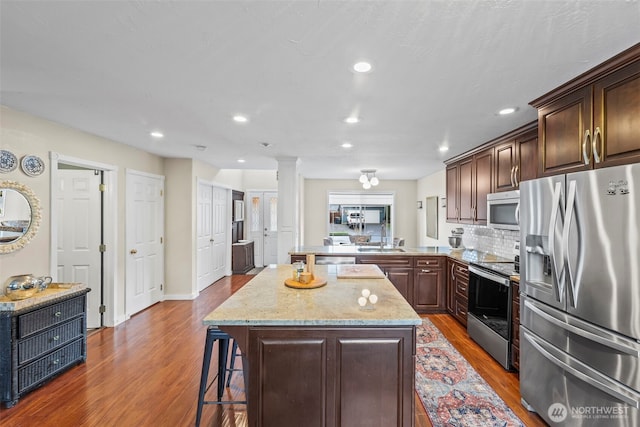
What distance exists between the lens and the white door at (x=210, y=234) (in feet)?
18.0

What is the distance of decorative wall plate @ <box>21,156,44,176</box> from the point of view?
2736 millimetres

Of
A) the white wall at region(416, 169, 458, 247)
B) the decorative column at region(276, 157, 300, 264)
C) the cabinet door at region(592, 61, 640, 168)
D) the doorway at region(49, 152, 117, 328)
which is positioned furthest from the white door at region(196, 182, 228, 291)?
the cabinet door at region(592, 61, 640, 168)

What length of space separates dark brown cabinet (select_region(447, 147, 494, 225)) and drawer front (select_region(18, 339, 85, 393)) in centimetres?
465

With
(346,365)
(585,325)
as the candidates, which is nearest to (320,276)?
(346,365)

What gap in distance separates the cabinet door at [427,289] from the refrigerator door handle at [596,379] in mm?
2364

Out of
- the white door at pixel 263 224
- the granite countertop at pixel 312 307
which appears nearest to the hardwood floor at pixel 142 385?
the granite countertop at pixel 312 307

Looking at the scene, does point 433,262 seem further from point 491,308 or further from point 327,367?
point 327,367

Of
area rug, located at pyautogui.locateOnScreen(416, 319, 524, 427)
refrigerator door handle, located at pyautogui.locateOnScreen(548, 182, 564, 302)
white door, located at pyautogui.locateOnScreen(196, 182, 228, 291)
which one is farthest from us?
white door, located at pyautogui.locateOnScreen(196, 182, 228, 291)

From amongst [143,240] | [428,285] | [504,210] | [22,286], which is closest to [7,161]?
[22,286]

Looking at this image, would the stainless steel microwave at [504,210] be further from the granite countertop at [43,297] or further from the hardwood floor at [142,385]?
the granite countertop at [43,297]

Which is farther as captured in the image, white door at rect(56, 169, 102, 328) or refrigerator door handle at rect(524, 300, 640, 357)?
white door at rect(56, 169, 102, 328)

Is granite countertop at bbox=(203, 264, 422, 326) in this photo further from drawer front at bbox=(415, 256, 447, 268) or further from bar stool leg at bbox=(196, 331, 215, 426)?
drawer front at bbox=(415, 256, 447, 268)

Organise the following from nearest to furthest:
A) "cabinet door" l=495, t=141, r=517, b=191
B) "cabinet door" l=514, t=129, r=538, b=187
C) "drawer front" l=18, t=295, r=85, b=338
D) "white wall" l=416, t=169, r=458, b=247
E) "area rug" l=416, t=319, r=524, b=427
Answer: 1. "area rug" l=416, t=319, r=524, b=427
2. "drawer front" l=18, t=295, r=85, b=338
3. "cabinet door" l=514, t=129, r=538, b=187
4. "cabinet door" l=495, t=141, r=517, b=191
5. "white wall" l=416, t=169, r=458, b=247

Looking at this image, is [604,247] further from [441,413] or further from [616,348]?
[441,413]
